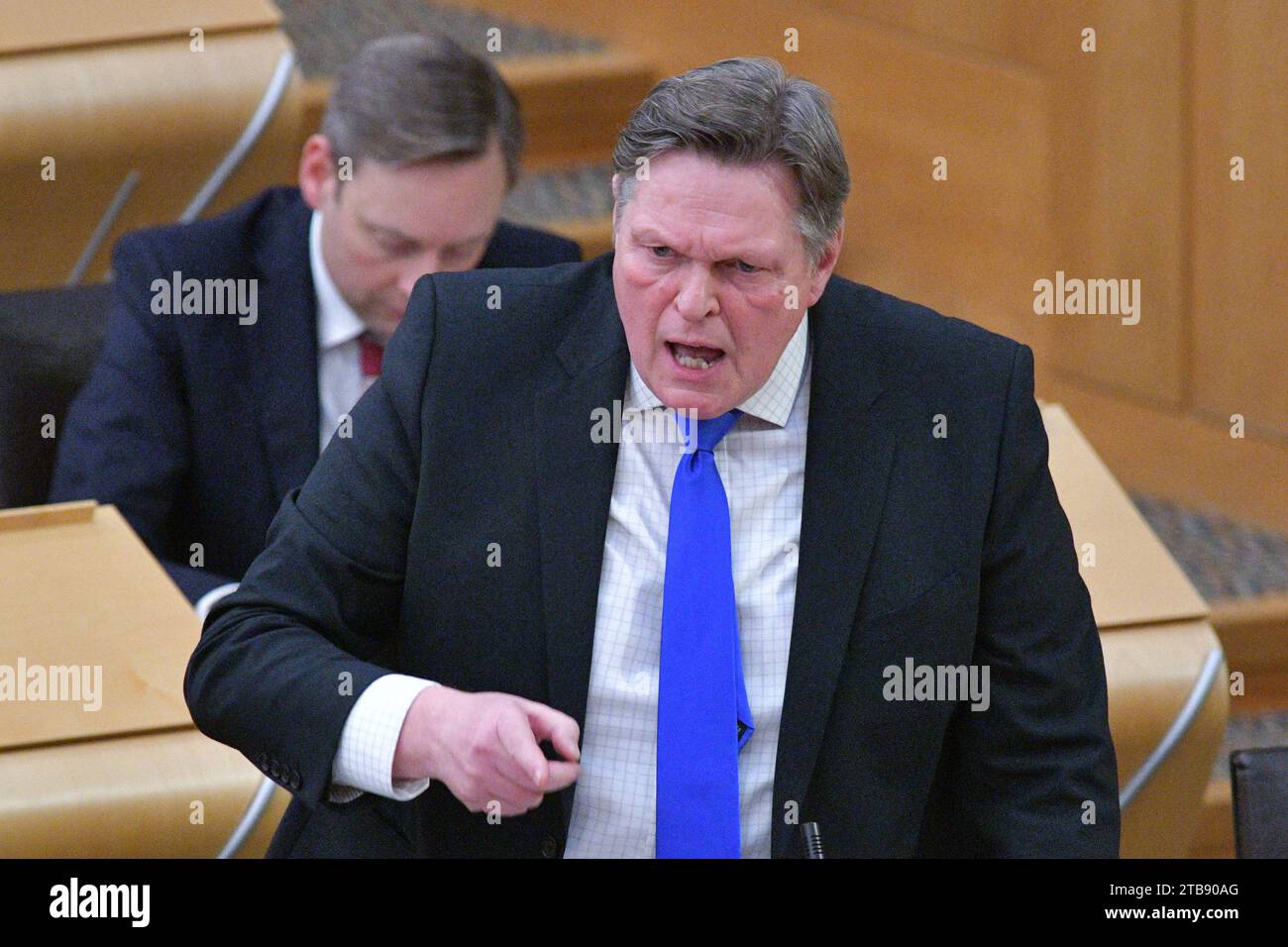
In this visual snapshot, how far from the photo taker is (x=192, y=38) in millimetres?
3684

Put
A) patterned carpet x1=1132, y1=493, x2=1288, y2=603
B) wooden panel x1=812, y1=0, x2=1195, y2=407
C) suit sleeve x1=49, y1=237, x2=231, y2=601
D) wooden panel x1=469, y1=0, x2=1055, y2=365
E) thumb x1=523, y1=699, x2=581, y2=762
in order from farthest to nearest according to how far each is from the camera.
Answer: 1. wooden panel x1=469, y1=0, x2=1055, y2=365
2. wooden panel x1=812, y1=0, x2=1195, y2=407
3. patterned carpet x1=1132, y1=493, x2=1288, y2=603
4. suit sleeve x1=49, y1=237, x2=231, y2=601
5. thumb x1=523, y1=699, x2=581, y2=762

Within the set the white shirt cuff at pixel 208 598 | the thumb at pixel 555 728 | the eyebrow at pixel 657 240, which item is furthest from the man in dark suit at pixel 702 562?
the white shirt cuff at pixel 208 598

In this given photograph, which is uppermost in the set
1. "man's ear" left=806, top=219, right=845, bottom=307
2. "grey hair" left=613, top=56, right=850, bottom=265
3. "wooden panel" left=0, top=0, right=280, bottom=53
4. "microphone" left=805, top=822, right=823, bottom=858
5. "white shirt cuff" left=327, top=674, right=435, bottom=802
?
"wooden panel" left=0, top=0, right=280, bottom=53

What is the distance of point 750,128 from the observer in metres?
1.60

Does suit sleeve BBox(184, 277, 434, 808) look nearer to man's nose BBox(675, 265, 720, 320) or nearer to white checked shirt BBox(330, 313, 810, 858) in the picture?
white checked shirt BBox(330, 313, 810, 858)

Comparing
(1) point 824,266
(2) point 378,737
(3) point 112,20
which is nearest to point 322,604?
(2) point 378,737

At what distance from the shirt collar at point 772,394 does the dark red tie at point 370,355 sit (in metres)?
1.05

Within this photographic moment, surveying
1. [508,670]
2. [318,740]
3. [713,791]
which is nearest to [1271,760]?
[713,791]

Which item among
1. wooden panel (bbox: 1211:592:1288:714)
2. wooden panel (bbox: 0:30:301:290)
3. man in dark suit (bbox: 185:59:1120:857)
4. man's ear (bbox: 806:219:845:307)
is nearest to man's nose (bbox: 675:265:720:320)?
man in dark suit (bbox: 185:59:1120:857)

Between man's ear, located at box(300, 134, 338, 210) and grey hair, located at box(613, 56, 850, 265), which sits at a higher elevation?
man's ear, located at box(300, 134, 338, 210)

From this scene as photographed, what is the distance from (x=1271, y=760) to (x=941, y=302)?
2449 millimetres

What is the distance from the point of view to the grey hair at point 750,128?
160 cm

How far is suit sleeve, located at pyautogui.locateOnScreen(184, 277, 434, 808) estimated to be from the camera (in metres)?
1.59

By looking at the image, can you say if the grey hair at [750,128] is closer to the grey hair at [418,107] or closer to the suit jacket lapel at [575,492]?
the suit jacket lapel at [575,492]
